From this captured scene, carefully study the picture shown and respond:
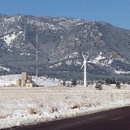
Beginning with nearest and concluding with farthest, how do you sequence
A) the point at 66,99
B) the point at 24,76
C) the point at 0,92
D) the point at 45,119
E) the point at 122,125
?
the point at 122,125 → the point at 45,119 → the point at 66,99 → the point at 0,92 → the point at 24,76

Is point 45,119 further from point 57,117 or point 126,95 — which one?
point 126,95

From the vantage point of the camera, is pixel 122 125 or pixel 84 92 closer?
pixel 122 125

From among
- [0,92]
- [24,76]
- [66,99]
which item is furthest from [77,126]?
[24,76]

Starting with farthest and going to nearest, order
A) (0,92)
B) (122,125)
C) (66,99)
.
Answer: (0,92)
(66,99)
(122,125)

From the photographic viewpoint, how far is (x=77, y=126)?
23750mm

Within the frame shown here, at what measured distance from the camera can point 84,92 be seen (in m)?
71.8

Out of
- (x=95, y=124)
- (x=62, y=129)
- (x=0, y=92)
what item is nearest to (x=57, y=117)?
(x=95, y=124)

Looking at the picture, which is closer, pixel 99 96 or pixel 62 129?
pixel 62 129

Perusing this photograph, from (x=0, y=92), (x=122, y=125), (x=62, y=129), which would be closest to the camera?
(x=62, y=129)

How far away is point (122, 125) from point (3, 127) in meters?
5.89

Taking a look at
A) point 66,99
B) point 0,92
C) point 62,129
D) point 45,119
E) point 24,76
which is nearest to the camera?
point 62,129

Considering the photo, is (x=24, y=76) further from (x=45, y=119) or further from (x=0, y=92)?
(x=45, y=119)

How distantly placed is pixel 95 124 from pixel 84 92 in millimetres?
46982

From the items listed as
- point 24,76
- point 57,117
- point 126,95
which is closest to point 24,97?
point 126,95
